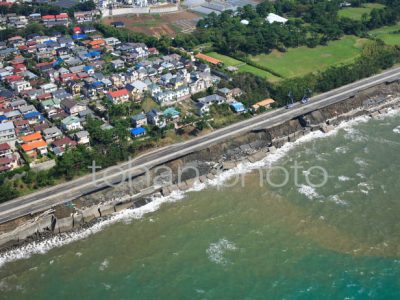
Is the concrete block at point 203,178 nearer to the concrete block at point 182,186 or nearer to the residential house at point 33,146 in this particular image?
the concrete block at point 182,186

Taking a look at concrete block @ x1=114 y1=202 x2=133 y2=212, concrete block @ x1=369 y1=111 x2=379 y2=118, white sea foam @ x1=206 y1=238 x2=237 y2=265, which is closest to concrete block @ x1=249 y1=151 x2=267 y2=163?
white sea foam @ x1=206 y1=238 x2=237 y2=265

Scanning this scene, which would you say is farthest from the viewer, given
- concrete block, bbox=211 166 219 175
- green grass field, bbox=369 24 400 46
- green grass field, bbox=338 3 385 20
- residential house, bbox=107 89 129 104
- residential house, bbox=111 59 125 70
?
green grass field, bbox=338 3 385 20

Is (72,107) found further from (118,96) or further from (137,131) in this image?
(137,131)

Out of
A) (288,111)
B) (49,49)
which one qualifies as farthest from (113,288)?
(49,49)

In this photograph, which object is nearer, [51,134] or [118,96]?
[51,134]

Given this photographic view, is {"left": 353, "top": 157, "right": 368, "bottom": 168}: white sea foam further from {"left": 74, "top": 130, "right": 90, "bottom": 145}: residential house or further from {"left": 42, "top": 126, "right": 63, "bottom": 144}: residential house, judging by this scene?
{"left": 42, "top": 126, "right": 63, "bottom": 144}: residential house

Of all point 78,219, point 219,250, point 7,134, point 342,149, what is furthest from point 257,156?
point 7,134

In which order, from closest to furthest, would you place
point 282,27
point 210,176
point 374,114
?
point 210,176 → point 374,114 → point 282,27
